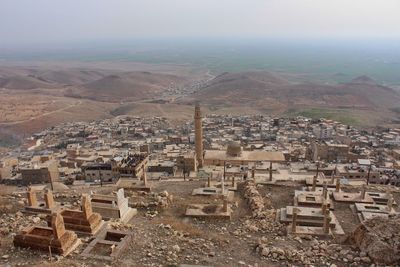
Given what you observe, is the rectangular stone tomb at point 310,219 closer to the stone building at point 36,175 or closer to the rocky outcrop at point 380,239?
the rocky outcrop at point 380,239

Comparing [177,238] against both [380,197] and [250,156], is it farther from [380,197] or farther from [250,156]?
[250,156]

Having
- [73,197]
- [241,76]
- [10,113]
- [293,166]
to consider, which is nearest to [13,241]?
[73,197]

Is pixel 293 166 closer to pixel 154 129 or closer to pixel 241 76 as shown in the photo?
pixel 154 129

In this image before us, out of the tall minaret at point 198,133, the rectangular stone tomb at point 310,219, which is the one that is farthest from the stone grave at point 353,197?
the tall minaret at point 198,133

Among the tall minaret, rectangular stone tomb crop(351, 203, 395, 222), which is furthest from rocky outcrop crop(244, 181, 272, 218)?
the tall minaret

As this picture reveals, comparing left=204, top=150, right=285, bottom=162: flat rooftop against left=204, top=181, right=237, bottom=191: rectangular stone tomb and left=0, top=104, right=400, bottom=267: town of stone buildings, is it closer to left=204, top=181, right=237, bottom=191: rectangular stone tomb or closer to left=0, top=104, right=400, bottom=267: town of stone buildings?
left=0, top=104, right=400, bottom=267: town of stone buildings

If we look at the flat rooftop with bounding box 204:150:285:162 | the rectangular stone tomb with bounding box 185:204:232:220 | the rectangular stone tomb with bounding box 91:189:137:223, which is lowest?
the flat rooftop with bounding box 204:150:285:162

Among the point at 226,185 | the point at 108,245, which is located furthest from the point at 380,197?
the point at 108,245
